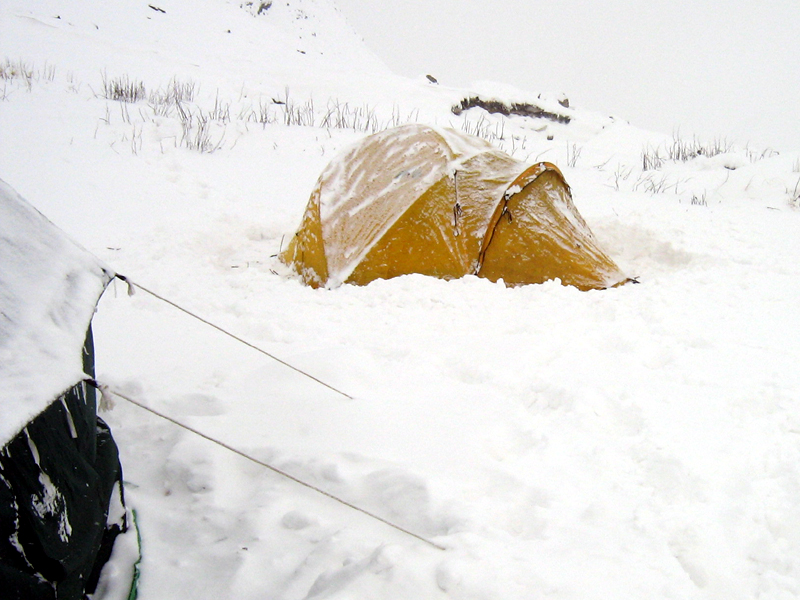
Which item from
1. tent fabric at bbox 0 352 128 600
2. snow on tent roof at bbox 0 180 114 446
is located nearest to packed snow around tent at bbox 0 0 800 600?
tent fabric at bbox 0 352 128 600

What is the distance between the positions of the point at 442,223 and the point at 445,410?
1685 mm

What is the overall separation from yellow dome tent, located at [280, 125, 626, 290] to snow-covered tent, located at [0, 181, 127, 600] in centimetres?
203

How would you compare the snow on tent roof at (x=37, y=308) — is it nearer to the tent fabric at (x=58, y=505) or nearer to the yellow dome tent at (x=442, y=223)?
the tent fabric at (x=58, y=505)

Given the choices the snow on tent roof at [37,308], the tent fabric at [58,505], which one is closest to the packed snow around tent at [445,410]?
the tent fabric at [58,505]

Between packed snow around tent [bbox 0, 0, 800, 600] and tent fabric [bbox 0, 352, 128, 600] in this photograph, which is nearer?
tent fabric [bbox 0, 352, 128, 600]

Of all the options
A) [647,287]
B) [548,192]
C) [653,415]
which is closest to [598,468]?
[653,415]

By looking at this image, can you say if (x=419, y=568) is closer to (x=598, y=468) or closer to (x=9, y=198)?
(x=598, y=468)

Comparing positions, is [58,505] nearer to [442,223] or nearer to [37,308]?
[37,308]

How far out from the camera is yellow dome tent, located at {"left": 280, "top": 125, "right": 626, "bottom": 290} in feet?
10.5

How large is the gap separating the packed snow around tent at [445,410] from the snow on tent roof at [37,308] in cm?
70

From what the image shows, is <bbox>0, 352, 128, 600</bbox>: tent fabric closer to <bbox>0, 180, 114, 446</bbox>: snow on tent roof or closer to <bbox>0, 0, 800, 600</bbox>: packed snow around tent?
<bbox>0, 180, 114, 446</bbox>: snow on tent roof

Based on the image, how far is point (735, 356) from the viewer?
7.22 ft

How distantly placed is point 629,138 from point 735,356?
9.64 metres

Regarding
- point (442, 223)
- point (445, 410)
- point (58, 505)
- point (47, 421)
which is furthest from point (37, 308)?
point (442, 223)
